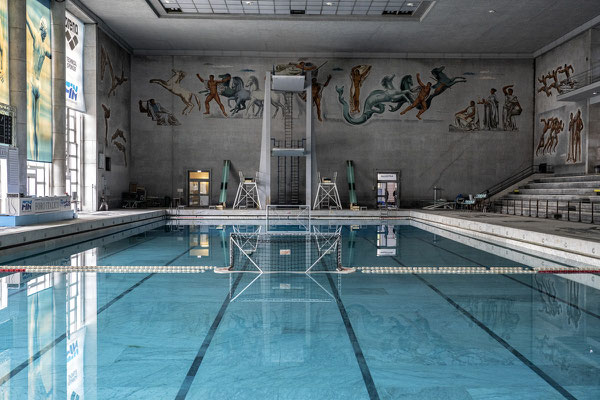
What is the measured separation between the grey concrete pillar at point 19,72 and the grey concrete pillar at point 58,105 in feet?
6.68

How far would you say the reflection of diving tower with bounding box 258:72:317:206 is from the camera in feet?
65.4

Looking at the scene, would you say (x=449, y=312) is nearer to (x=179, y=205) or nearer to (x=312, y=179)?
(x=312, y=179)

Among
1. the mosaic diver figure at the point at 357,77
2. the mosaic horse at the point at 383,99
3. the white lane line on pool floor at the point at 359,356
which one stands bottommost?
the white lane line on pool floor at the point at 359,356

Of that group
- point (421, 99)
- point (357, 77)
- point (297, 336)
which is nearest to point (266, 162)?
point (357, 77)

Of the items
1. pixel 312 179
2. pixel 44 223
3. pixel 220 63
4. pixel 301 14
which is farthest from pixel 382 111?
pixel 44 223

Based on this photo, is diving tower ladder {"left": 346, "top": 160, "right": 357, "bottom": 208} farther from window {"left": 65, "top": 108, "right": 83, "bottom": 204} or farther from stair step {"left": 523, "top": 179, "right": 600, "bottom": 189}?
→ window {"left": 65, "top": 108, "right": 83, "bottom": 204}

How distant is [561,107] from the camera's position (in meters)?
20.8

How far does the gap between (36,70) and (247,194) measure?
936 cm

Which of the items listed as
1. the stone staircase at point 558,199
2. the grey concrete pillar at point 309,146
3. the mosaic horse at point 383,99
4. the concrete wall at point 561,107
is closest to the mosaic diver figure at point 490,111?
the concrete wall at point 561,107

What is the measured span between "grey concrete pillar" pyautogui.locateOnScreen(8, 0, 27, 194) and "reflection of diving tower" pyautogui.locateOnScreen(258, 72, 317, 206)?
9.14 m

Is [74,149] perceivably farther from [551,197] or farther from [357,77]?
[551,197]

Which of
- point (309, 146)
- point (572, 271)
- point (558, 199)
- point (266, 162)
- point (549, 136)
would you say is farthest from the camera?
point (549, 136)

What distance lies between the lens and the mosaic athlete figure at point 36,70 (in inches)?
A: 558

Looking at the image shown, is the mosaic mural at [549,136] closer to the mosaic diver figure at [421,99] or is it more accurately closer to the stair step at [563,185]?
the stair step at [563,185]
